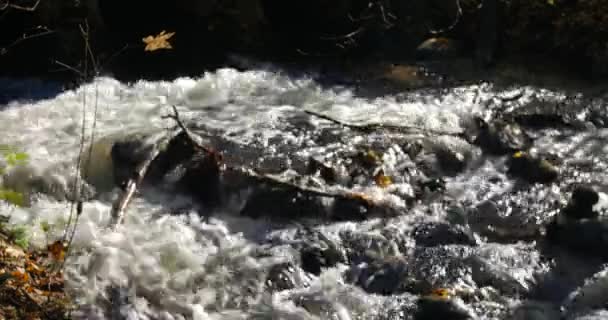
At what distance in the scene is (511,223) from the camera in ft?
20.1

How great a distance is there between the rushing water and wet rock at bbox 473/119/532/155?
18cm

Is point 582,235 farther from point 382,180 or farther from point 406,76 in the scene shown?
point 406,76

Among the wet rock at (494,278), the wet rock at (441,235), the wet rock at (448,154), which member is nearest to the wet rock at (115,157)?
the wet rock at (441,235)

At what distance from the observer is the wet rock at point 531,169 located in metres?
6.84

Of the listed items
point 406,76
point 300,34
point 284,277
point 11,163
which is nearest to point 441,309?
point 284,277

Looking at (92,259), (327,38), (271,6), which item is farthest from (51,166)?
(271,6)

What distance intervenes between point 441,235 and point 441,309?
3.91ft

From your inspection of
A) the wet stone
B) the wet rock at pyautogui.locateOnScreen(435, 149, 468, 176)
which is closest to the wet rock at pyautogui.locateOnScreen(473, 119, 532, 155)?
the wet rock at pyautogui.locateOnScreen(435, 149, 468, 176)

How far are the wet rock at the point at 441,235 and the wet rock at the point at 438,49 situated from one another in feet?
17.1

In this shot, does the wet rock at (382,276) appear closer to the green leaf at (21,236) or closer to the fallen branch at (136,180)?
the fallen branch at (136,180)

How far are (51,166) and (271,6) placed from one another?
244 inches

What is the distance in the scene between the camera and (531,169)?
275 inches

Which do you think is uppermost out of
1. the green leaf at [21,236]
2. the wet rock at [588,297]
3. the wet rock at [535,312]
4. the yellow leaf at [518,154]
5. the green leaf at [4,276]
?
the green leaf at [4,276]

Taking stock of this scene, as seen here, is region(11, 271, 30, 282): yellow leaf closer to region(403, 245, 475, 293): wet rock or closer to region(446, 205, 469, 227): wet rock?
region(403, 245, 475, 293): wet rock
